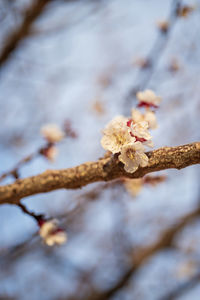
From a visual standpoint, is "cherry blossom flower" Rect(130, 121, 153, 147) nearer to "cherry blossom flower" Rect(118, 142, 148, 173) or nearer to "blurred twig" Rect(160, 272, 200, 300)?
"cherry blossom flower" Rect(118, 142, 148, 173)

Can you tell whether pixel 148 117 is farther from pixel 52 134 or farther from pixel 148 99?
pixel 52 134

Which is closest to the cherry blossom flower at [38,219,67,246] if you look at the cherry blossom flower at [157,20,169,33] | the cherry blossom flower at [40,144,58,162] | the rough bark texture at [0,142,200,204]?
the rough bark texture at [0,142,200,204]

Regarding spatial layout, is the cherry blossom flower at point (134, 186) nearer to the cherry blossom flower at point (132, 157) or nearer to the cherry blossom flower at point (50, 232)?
the cherry blossom flower at point (50, 232)

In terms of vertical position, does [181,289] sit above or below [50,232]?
below

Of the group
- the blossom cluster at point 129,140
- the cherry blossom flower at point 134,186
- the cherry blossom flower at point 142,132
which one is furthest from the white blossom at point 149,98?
the cherry blossom flower at point 134,186

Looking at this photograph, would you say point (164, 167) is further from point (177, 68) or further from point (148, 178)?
point (177, 68)

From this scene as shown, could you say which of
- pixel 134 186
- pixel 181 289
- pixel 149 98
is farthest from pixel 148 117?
pixel 181 289

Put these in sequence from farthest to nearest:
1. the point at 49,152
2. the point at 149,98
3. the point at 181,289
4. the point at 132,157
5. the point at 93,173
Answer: the point at 181,289 → the point at 49,152 → the point at 149,98 → the point at 93,173 → the point at 132,157

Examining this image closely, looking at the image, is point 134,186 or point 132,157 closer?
point 132,157

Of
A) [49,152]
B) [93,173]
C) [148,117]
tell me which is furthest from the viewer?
[49,152]
